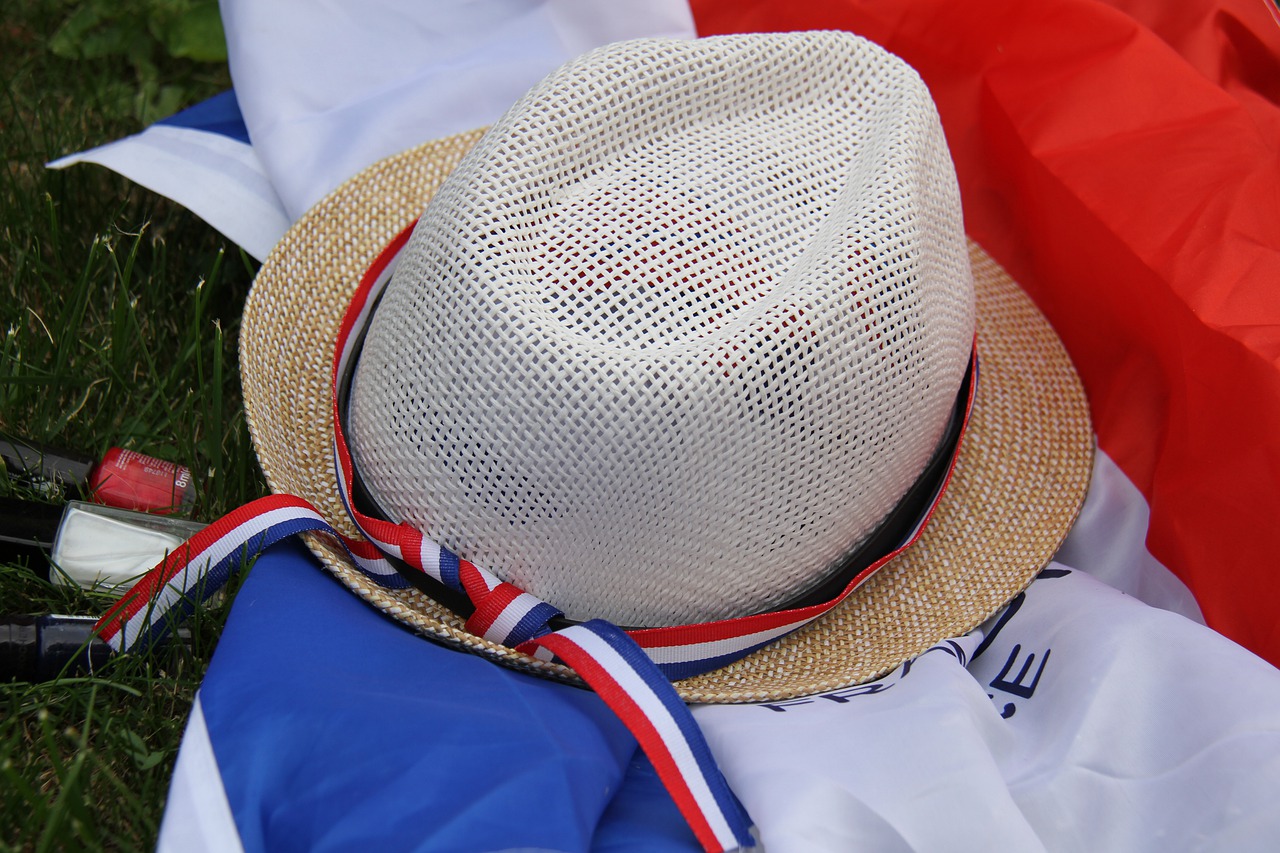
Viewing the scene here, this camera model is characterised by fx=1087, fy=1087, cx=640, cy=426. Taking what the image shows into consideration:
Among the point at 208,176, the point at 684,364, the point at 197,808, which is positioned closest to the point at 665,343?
the point at 684,364

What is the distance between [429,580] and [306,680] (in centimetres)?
17

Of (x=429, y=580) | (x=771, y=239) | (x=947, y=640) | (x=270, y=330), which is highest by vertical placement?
(x=771, y=239)

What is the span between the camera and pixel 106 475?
1.15 meters

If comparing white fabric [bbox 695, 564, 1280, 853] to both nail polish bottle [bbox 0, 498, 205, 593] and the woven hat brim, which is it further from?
nail polish bottle [bbox 0, 498, 205, 593]

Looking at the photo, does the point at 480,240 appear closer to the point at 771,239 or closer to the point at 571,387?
the point at 571,387

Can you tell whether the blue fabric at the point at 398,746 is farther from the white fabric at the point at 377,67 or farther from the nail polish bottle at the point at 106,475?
the white fabric at the point at 377,67

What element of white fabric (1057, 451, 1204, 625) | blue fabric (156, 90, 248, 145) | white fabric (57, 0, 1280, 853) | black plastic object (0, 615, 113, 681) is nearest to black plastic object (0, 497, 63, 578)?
black plastic object (0, 615, 113, 681)

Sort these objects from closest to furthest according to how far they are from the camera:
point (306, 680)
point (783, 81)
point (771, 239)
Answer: point (306, 680) → point (771, 239) → point (783, 81)

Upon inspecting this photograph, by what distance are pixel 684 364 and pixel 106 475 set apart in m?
0.68

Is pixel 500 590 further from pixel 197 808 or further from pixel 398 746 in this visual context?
pixel 197 808

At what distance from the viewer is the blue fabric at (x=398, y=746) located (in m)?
0.75

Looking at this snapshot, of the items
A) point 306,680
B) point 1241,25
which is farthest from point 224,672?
point 1241,25

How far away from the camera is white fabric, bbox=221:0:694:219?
1431mm

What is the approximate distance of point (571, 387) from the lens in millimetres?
848
